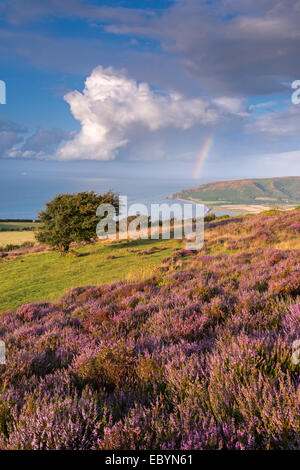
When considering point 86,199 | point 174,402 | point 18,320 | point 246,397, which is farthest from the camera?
point 86,199

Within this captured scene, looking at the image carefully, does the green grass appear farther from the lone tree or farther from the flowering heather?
the flowering heather

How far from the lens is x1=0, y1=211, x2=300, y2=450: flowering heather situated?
194 cm

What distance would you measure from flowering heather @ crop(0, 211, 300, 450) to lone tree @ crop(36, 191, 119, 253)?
1821cm

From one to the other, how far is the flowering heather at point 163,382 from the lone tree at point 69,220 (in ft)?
59.8

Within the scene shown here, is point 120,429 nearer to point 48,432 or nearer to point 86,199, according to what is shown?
point 48,432

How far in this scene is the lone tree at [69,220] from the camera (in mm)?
23469

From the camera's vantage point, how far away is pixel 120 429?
2016mm

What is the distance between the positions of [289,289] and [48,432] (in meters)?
5.83

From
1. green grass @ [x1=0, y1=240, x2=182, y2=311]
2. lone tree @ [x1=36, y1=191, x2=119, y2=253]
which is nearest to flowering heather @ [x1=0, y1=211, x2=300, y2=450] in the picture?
green grass @ [x1=0, y1=240, x2=182, y2=311]

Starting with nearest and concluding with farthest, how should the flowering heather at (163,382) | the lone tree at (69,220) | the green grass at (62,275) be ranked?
the flowering heather at (163,382)
the green grass at (62,275)
the lone tree at (69,220)

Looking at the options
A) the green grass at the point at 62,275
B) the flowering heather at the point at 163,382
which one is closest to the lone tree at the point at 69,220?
the green grass at the point at 62,275

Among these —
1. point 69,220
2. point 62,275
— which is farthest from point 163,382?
point 69,220

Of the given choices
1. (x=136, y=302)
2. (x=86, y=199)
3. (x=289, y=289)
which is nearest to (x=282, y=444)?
(x=289, y=289)

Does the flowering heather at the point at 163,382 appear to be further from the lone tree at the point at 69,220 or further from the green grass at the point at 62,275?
the lone tree at the point at 69,220
